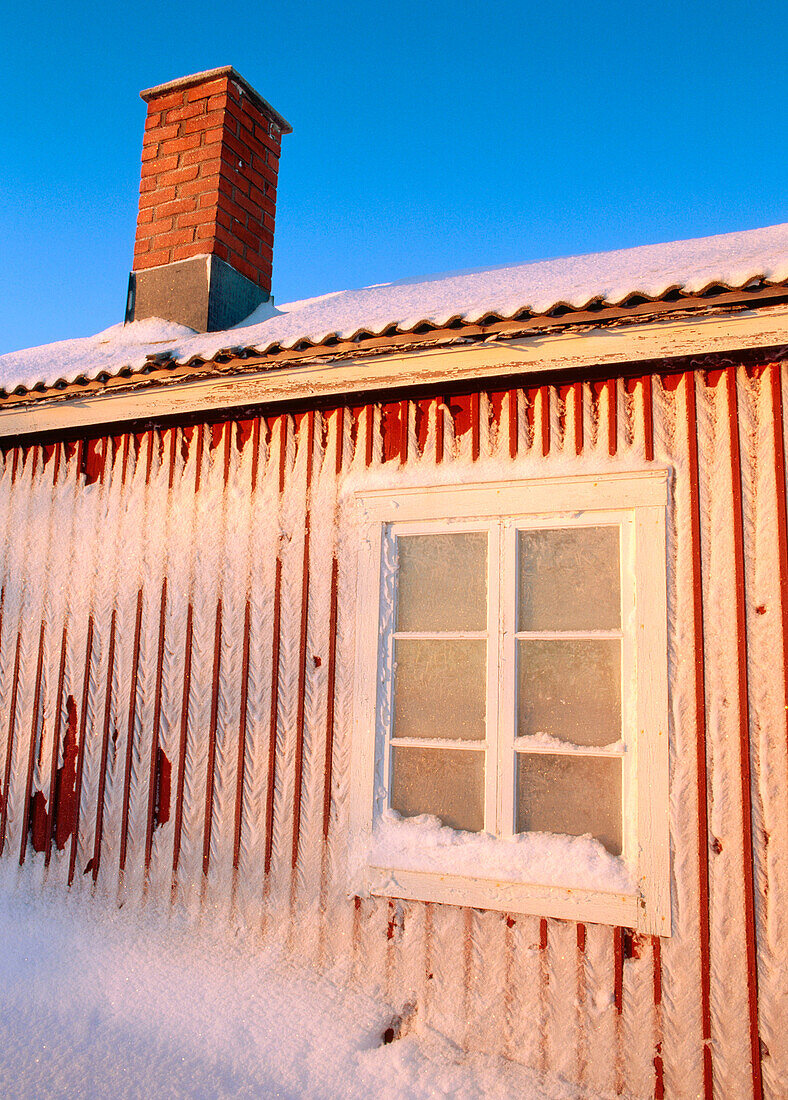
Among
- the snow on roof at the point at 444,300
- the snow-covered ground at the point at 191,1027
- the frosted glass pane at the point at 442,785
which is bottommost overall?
the snow-covered ground at the point at 191,1027

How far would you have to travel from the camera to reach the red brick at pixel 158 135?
233 inches

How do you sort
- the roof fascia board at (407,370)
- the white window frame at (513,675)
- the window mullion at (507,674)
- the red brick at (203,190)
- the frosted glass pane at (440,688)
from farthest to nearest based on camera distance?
the red brick at (203,190) → the frosted glass pane at (440,688) → the window mullion at (507,674) → the roof fascia board at (407,370) → the white window frame at (513,675)

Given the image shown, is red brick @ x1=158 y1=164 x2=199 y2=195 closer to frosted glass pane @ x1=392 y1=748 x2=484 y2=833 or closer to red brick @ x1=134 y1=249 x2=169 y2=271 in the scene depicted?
red brick @ x1=134 y1=249 x2=169 y2=271

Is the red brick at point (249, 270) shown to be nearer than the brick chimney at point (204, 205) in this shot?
No

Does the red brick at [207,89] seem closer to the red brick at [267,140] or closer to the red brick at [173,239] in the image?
the red brick at [267,140]

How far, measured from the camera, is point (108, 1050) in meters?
2.92

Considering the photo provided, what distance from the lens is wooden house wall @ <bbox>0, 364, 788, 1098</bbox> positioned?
2.72 meters

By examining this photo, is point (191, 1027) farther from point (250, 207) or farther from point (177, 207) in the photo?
point (250, 207)

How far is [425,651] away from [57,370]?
8.82ft

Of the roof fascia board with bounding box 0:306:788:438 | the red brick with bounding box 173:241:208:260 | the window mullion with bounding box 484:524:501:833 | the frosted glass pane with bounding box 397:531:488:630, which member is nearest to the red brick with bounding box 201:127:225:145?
the red brick with bounding box 173:241:208:260

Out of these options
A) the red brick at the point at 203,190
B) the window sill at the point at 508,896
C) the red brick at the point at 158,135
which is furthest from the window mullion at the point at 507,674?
the red brick at the point at 158,135

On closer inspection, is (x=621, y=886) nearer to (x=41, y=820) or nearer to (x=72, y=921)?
(x=72, y=921)

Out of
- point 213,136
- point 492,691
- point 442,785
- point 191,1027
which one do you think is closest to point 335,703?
point 442,785

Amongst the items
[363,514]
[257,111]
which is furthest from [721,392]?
[257,111]
